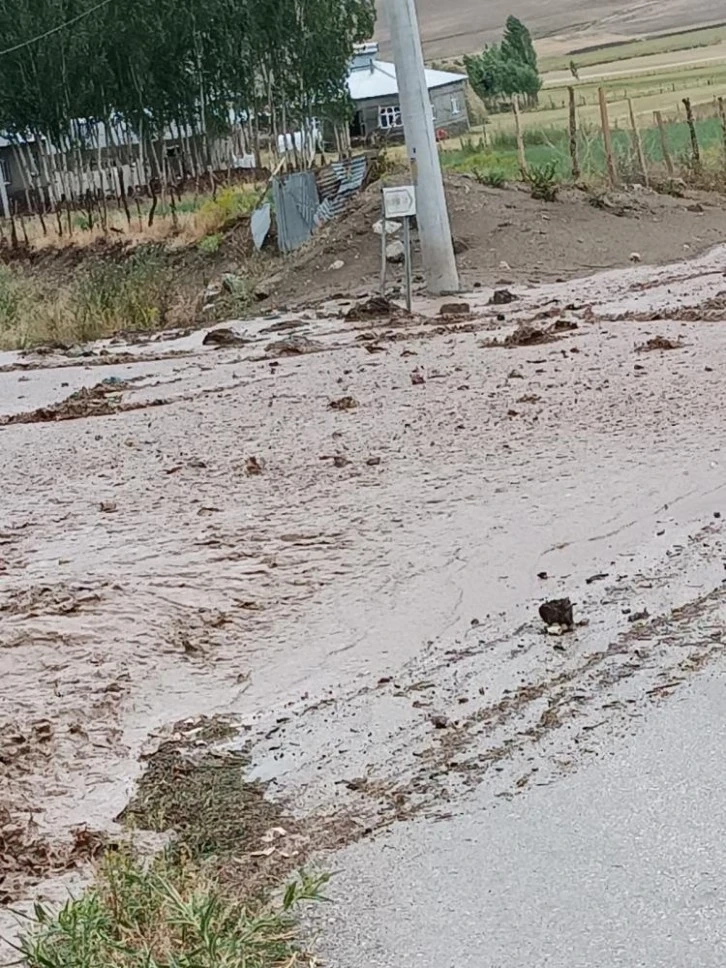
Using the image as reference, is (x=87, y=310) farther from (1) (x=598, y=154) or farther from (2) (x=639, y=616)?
(2) (x=639, y=616)

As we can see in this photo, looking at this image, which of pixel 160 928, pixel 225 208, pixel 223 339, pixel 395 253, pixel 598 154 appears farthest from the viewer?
pixel 225 208

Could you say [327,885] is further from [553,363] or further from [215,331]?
[215,331]

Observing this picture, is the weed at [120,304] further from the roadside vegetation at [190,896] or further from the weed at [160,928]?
the weed at [160,928]

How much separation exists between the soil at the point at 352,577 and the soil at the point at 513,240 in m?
8.17

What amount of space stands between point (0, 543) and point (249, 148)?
51521 mm

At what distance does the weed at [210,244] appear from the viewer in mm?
34969

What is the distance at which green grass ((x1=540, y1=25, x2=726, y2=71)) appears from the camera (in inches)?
5842

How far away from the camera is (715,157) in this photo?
33781 mm

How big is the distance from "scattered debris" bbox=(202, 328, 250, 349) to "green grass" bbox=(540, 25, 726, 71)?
129 meters

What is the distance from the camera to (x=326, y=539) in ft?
29.9

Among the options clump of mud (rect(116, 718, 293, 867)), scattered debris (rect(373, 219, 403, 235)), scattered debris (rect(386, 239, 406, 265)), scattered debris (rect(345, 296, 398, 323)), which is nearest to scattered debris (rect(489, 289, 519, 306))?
scattered debris (rect(345, 296, 398, 323))

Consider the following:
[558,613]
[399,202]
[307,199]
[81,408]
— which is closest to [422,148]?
[399,202]

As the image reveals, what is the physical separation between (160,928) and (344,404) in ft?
30.5


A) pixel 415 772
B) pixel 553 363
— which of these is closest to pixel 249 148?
pixel 553 363
